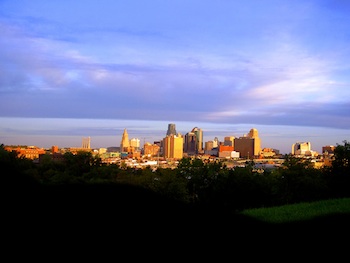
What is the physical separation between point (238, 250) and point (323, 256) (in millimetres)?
1993

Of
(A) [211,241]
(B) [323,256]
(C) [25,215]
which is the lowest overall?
(B) [323,256]

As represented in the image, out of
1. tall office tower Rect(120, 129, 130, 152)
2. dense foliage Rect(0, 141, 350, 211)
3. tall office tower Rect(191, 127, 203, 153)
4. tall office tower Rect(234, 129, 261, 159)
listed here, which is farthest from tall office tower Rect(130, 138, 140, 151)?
dense foliage Rect(0, 141, 350, 211)

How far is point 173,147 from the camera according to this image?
97.6m

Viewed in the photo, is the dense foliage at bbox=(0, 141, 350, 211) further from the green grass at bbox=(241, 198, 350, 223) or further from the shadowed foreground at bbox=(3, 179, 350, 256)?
the shadowed foreground at bbox=(3, 179, 350, 256)

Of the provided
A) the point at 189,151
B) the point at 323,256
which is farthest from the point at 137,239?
the point at 189,151

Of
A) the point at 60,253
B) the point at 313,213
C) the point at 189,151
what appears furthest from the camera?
the point at 189,151

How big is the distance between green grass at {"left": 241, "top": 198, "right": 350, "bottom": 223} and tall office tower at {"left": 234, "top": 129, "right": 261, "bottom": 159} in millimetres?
75063

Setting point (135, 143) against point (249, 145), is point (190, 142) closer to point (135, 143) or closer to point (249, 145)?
point (249, 145)

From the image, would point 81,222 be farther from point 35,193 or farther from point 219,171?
point 219,171

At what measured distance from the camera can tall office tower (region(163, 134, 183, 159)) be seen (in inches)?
3809

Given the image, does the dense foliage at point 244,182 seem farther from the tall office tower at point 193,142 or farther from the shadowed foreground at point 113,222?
the tall office tower at point 193,142

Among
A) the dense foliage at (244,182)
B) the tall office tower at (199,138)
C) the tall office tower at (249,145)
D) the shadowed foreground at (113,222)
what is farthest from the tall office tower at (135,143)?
the shadowed foreground at (113,222)

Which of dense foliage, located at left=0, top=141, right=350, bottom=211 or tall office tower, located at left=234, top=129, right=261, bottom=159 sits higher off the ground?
tall office tower, located at left=234, top=129, right=261, bottom=159

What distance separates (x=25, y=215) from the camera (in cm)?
530
